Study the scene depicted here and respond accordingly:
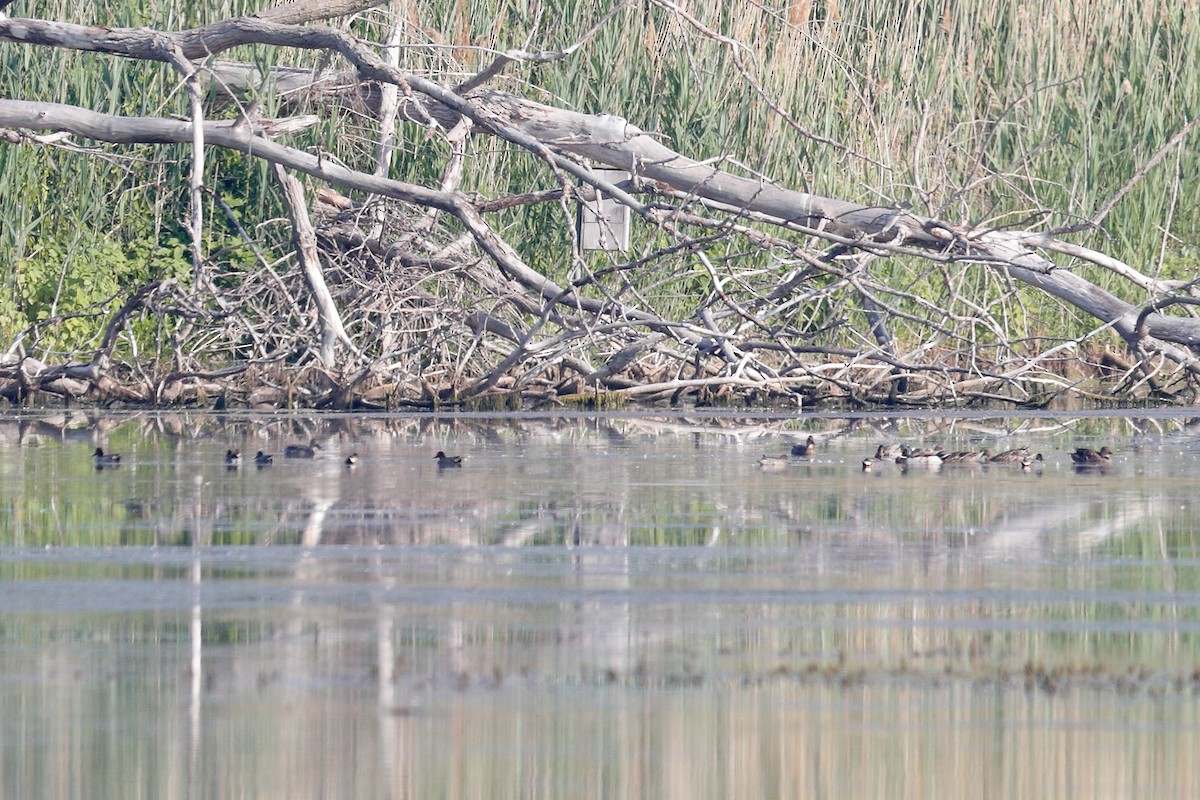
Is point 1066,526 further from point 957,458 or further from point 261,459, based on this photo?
point 261,459

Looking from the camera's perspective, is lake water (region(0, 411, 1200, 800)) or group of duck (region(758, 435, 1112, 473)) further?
group of duck (region(758, 435, 1112, 473))

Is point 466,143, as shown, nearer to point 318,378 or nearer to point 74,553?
point 318,378

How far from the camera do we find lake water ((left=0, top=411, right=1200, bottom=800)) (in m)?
4.16

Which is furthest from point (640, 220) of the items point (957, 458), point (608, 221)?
point (957, 458)

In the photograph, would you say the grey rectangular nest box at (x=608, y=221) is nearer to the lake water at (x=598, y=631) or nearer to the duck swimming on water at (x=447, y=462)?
the duck swimming on water at (x=447, y=462)

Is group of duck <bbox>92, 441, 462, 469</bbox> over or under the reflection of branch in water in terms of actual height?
over

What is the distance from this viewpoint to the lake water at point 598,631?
13.6 ft

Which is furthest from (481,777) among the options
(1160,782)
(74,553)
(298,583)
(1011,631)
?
(74,553)

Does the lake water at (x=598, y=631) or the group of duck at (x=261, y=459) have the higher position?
the group of duck at (x=261, y=459)

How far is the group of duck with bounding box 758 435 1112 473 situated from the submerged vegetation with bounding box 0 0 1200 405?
2.41 m

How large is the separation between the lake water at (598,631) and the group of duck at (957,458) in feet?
0.45

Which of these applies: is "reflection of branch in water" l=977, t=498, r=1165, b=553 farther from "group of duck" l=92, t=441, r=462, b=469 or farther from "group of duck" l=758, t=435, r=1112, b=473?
"group of duck" l=92, t=441, r=462, b=469

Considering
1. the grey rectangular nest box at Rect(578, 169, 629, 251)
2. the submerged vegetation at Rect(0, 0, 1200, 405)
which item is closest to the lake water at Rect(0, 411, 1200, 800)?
the submerged vegetation at Rect(0, 0, 1200, 405)

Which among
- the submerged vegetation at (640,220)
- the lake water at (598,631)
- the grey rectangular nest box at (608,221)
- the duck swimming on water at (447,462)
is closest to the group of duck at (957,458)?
the lake water at (598,631)
